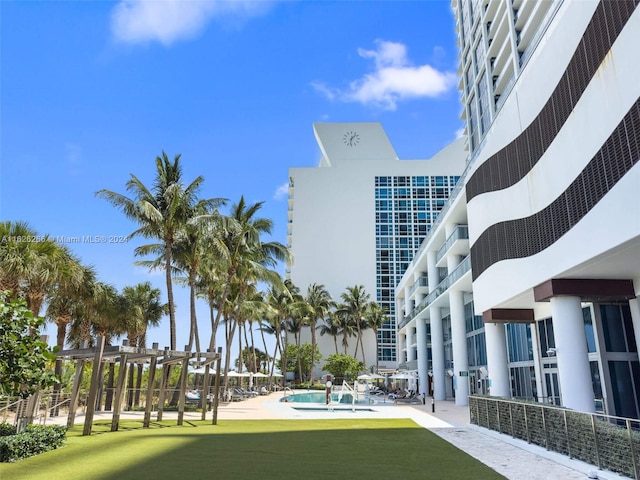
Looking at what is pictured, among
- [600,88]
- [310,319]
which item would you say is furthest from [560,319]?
[310,319]

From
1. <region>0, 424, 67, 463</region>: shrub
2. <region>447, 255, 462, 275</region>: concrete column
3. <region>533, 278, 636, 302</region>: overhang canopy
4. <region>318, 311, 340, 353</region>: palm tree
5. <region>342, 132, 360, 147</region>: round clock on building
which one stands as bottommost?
<region>0, 424, 67, 463</region>: shrub

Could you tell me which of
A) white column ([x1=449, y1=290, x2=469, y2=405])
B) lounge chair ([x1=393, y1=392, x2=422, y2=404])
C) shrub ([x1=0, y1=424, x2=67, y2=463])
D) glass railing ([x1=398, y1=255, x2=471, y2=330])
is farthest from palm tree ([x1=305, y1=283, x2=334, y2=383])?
shrub ([x1=0, y1=424, x2=67, y2=463])

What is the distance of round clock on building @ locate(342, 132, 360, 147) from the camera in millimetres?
90562

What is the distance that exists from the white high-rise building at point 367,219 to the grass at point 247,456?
64.3 meters

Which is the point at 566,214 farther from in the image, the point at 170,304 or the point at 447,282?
the point at 447,282

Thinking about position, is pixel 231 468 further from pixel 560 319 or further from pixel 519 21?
pixel 519 21

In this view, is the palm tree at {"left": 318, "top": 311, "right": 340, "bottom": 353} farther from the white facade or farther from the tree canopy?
the tree canopy

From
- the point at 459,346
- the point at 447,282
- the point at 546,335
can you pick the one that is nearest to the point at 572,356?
the point at 546,335

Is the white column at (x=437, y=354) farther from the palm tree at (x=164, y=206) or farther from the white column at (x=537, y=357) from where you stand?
the palm tree at (x=164, y=206)

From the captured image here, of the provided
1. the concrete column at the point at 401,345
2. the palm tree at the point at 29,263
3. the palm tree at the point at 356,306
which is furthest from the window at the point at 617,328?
the palm tree at the point at 356,306

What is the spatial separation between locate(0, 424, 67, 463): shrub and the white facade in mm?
15194

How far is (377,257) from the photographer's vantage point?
8331 centimetres

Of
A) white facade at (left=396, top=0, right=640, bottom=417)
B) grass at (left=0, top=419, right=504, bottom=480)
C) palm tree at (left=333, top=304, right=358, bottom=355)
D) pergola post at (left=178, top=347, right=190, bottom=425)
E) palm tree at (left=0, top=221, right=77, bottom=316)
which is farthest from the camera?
palm tree at (left=333, top=304, right=358, bottom=355)

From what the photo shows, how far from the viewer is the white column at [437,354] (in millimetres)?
41656
